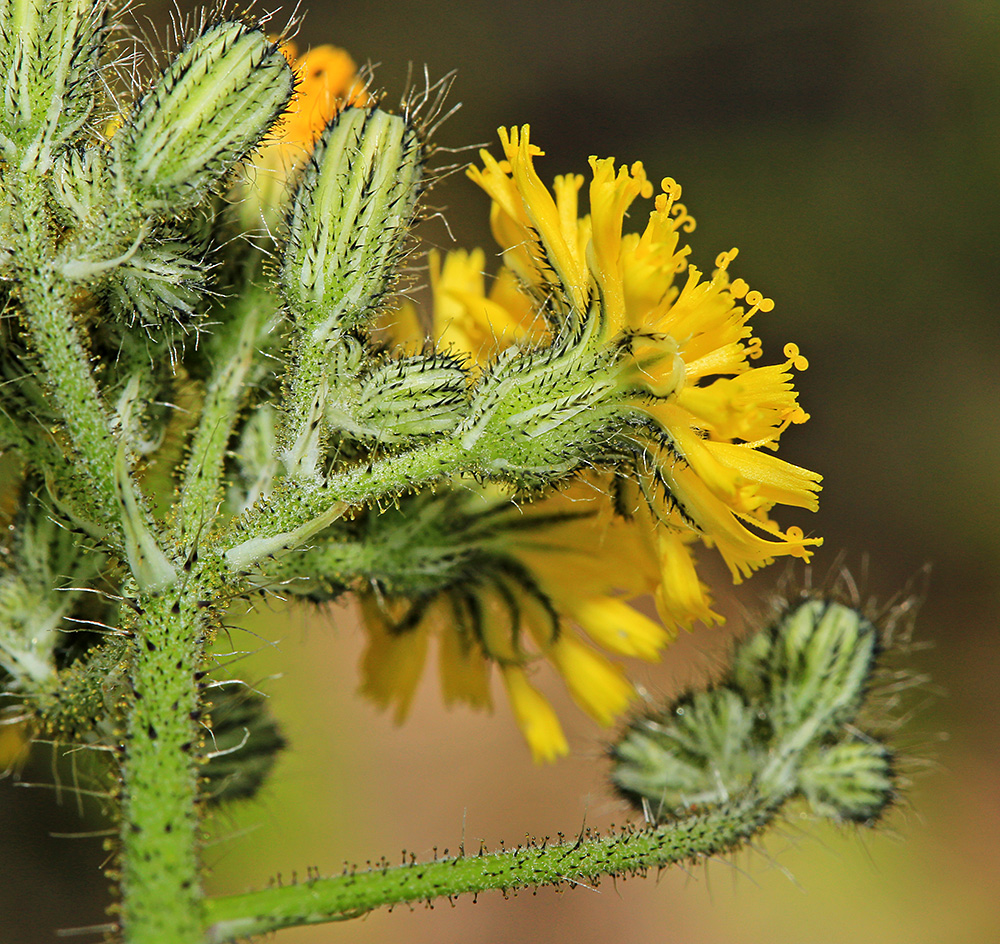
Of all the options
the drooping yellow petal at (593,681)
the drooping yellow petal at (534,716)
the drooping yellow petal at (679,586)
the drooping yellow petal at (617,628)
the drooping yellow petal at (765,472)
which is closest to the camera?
the drooping yellow petal at (765,472)

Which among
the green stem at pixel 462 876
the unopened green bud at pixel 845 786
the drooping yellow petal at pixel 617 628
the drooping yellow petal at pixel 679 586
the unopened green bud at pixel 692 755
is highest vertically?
the drooping yellow petal at pixel 617 628

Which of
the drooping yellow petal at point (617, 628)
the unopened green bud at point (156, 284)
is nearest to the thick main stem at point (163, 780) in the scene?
the unopened green bud at point (156, 284)

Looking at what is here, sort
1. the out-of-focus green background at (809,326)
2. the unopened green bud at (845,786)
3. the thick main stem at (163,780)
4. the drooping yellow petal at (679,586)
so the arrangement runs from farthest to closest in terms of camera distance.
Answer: the out-of-focus green background at (809,326) < the unopened green bud at (845,786) < the drooping yellow petal at (679,586) < the thick main stem at (163,780)

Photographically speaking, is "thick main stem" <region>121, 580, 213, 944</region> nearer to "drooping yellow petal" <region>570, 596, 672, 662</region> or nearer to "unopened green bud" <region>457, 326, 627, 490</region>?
"unopened green bud" <region>457, 326, 627, 490</region>

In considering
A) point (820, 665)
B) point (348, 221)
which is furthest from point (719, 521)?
point (348, 221)

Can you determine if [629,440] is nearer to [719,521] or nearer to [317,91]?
[719,521]

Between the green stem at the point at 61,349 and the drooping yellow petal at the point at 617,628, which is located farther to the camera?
the drooping yellow petal at the point at 617,628

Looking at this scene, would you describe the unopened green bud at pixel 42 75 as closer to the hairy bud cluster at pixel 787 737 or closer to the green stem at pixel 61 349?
the green stem at pixel 61 349

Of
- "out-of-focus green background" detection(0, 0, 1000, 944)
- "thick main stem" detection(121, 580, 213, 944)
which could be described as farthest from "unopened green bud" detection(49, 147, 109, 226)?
"out-of-focus green background" detection(0, 0, 1000, 944)
